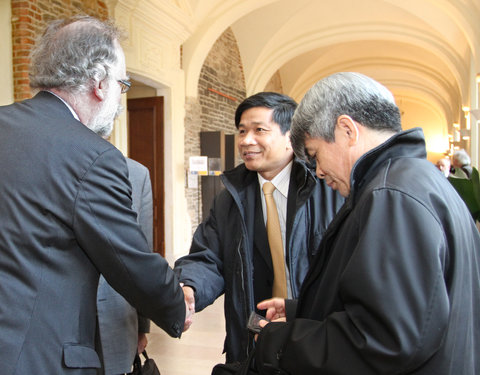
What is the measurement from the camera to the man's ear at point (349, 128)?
4.09 feet

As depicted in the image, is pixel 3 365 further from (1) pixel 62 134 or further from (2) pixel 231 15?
(2) pixel 231 15

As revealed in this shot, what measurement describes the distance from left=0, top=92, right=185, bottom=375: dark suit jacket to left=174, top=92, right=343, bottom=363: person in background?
0.73 m

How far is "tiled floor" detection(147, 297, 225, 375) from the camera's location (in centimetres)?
375

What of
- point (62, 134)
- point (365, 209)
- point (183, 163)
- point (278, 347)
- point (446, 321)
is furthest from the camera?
point (183, 163)

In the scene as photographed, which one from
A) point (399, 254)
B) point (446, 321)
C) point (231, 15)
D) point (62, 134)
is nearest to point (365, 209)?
point (399, 254)

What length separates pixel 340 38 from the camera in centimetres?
1210

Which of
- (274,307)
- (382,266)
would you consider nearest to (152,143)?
(274,307)

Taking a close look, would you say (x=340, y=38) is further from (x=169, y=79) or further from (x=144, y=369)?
(x=144, y=369)

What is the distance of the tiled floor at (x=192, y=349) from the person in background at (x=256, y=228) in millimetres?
1902

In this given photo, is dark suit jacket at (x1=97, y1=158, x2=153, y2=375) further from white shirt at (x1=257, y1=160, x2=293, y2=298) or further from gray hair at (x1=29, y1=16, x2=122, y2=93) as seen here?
gray hair at (x1=29, y1=16, x2=122, y2=93)

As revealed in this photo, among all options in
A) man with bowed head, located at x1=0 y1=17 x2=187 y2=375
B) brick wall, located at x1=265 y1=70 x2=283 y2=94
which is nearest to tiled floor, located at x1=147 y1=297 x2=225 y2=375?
man with bowed head, located at x1=0 y1=17 x2=187 y2=375

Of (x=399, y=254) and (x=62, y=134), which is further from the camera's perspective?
(x=62, y=134)

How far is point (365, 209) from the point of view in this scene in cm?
105

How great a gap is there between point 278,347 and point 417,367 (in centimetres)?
37
